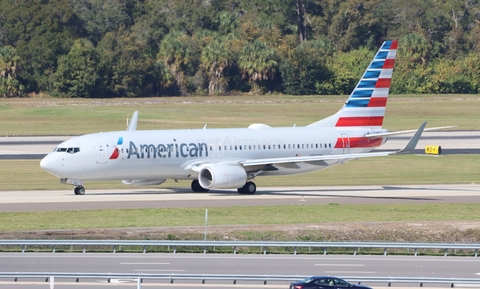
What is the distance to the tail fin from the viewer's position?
173ft

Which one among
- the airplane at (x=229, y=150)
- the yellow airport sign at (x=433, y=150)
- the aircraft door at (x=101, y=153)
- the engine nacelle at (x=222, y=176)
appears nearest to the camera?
the aircraft door at (x=101, y=153)

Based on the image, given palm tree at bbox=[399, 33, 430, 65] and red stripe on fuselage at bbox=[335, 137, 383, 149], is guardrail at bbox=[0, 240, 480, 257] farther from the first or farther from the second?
palm tree at bbox=[399, 33, 430, 65]

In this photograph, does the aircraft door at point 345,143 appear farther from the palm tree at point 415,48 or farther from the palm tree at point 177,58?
the palm tree at point 415,48

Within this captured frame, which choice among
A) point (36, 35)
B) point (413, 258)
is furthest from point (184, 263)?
point (36, 35)

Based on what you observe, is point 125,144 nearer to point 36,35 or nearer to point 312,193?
point 312,193

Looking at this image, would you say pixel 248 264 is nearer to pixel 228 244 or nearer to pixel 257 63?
pixel 228 244

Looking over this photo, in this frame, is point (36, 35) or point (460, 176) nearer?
point (460, 176)

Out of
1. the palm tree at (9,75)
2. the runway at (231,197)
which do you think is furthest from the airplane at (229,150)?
→ the palm tree at (9,75)

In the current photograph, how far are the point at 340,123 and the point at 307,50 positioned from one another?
257ft

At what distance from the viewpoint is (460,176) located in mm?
56281

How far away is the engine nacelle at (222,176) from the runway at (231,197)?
60cm

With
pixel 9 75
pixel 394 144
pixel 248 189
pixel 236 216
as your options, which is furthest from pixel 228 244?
pixel 9 75

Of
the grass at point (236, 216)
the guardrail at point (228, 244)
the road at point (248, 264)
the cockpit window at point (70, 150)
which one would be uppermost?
the cockpit window at point (70, 150)

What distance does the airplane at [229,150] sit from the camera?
45562 mm
